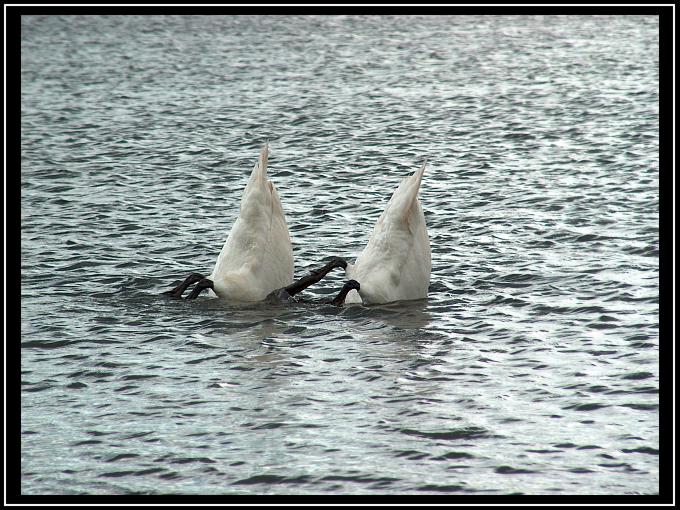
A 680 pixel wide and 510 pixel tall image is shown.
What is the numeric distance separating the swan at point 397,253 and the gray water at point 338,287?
262 mm

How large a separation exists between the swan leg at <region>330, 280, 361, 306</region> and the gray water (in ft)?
0.51

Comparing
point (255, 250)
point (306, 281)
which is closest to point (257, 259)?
point (255, 250)

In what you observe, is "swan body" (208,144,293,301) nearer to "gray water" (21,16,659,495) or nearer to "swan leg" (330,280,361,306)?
"gray water" (21,16,659,495)

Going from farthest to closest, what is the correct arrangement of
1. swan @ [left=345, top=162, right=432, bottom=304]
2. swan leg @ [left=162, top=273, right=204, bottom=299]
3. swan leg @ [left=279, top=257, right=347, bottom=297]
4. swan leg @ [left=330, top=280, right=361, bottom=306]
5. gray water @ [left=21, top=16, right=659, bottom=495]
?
swan leg @ [left=162, top=273, right=204, bottom=299] → swan leg @ [left=279, top=257, right=347, bottom=297] → swan @ [left=345, top=162, right=432, bottom=304] → swan leg @ [left=330, top=280, right=361, bottom=306] → gray water @ [left=21, top=16, right=659, bottom=495]

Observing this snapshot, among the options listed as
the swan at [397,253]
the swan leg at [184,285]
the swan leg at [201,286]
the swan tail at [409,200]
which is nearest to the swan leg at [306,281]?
the swan at [397,253]

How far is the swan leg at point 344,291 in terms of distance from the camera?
1277cm

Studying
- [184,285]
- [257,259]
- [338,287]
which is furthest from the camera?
[338,287]

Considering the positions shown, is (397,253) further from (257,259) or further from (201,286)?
(201,286)

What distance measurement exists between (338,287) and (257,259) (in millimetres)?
1528

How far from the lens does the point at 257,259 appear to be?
1309 cm

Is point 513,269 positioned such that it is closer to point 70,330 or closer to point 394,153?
point 70,330

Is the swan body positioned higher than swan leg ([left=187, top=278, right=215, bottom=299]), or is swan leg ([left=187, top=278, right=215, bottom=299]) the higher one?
the swan body

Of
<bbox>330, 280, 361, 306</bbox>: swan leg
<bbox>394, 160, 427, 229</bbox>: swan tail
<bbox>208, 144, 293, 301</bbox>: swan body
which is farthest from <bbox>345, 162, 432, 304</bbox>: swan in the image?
<bbox>208, 144, 293, 301</bbox>: swan body

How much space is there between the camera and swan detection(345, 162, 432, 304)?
508 inches
